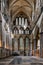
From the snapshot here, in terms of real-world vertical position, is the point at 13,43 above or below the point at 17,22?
below

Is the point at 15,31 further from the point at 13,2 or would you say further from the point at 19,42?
the point at 13,2

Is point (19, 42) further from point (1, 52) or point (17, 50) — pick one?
point (1, 52)

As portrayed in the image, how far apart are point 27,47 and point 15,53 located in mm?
3912

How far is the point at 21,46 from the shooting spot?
42.0 metres

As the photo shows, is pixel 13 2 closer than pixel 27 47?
Yes

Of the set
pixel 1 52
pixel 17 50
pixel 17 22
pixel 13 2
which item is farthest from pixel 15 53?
pixel 1 52

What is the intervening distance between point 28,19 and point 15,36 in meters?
6.61

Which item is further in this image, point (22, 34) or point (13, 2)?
point (22, 34)

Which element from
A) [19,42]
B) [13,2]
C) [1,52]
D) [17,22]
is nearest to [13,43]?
[19,42]

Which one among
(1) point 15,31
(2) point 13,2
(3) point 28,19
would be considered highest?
(2) point 13,2

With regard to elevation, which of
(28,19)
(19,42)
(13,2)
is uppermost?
(13,2)

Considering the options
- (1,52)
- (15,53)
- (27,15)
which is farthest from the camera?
(27,15)

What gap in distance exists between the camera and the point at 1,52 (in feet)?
70.3

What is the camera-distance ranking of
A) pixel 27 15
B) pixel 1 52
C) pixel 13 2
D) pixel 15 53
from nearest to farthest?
pixel 1 52, pixel 13 2, pixel 15 53, pixel 27 15
